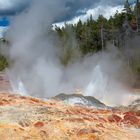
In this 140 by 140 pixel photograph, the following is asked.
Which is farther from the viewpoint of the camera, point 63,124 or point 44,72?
point 44,72

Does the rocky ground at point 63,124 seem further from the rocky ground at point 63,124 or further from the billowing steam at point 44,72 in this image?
the billowing steam at point 44,72

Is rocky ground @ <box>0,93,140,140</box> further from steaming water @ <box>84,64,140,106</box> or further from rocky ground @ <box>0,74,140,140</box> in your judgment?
steaming water @ <box>84,64,140,106</box>

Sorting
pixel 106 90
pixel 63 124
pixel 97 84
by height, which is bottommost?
pixel 106 90

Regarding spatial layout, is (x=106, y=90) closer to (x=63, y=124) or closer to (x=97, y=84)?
(x=97, y=84)

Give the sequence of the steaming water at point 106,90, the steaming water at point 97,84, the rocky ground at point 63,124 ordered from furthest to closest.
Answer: the steaming water at point 97,84
the steaming water at point 106,90
the rocky ground at point 63,124

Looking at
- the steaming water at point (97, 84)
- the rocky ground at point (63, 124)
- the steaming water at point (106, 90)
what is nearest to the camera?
the rocky ground at point (63, 124)

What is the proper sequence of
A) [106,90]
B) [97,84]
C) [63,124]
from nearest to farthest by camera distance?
[63,124]
[106,90]
[97,84]

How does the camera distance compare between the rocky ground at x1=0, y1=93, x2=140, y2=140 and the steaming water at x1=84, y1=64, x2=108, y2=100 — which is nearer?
the rocky ground at x1=0, y1=93, x2=140, y2=140

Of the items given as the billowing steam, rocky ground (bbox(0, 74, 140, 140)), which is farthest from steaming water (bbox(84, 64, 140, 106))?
rocky ground (bbox(0, 74, 140, 140))

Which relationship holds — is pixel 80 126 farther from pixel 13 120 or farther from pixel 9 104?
pixel 9 104

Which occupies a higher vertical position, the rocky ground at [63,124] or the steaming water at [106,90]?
the rocky ground at [63,124]

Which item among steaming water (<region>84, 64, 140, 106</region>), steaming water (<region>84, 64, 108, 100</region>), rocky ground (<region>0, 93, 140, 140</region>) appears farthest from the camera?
steaming water (<region>84, 64, 108, 100</region>)

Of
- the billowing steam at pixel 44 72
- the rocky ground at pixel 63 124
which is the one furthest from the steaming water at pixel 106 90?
the rocky ground at pixel 63 124

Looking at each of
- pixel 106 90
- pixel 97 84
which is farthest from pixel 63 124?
pixel 97 84
